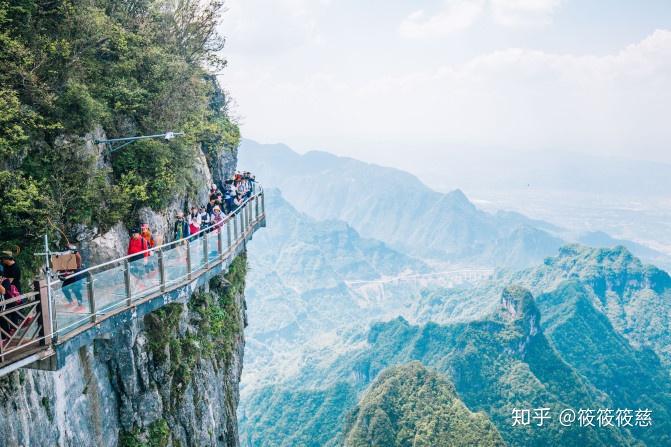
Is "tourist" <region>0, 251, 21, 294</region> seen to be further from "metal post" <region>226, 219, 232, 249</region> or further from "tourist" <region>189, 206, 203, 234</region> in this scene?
"metal post" <region>226, 219, 232, 249</region>

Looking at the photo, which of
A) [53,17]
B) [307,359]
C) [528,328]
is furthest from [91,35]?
[307,359]

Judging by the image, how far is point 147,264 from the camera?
37.7 feet

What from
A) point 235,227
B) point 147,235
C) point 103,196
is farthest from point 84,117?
point 235,227

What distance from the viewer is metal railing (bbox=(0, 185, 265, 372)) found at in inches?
341

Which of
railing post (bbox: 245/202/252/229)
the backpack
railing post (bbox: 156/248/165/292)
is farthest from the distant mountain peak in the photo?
the backpack

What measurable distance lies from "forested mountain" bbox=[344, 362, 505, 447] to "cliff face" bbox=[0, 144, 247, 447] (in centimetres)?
2804

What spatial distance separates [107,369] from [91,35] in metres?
7.63

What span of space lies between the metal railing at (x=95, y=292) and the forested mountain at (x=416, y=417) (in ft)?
108

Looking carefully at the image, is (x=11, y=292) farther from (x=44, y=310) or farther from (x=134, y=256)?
(x=134, y=256)

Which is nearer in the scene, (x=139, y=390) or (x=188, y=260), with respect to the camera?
(x=139, y=390)

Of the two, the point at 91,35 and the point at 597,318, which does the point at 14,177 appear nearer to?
the point at 91,35

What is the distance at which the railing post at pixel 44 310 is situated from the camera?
8.79 m

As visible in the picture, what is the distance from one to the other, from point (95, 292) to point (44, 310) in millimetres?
1148

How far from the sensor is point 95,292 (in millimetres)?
9977
